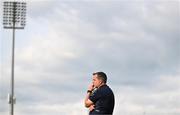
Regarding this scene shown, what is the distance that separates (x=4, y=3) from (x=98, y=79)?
25976mm

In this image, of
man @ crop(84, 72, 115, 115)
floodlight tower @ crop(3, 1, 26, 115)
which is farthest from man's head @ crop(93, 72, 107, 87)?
floodlight tower @ crop(3, 1, 26, 115)

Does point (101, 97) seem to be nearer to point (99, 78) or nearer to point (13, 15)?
point (99, 78)

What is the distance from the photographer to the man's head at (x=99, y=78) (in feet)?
26.7

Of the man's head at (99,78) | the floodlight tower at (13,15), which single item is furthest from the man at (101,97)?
the floodlight tower at (13,15)

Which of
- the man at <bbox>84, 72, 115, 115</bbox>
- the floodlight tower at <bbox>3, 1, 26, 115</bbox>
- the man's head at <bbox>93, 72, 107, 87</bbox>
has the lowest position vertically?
the man at <bbox>84, 72, 115, 115</bbox>

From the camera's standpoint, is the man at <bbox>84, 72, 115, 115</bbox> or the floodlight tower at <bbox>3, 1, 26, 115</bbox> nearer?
the man at <bbox>84, 72, 115, 115</bbox>

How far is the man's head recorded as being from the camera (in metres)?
8.12

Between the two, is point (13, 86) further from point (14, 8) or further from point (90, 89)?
point (90, 89)

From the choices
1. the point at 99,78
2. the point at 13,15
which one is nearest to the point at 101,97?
the point at 99,78

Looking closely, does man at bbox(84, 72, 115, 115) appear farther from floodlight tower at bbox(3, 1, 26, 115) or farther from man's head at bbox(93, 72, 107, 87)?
floodlight tower at bbox(3, 1, 26, 115)

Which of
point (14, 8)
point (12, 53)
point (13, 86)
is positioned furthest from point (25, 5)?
point (13, 86)

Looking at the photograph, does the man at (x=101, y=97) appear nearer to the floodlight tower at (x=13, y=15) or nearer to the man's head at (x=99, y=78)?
the man's head at (x=99, y=78)

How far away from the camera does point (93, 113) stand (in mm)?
8211

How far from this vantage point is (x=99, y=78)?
813cm
